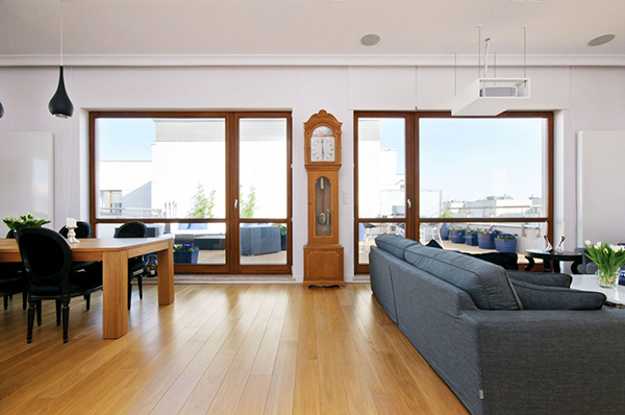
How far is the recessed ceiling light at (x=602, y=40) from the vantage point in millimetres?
4129

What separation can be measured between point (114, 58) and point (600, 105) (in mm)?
6580

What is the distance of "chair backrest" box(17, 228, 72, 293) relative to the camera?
2.56 m

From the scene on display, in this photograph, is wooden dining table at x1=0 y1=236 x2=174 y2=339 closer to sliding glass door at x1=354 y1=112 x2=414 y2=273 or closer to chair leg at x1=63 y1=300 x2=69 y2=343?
chair leg at x1=63 y1=300 x2=69 y2=343

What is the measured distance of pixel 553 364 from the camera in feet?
4.81

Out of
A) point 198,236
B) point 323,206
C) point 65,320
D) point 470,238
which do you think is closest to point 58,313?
point 65,320

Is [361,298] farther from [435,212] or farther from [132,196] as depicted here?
[132,196]

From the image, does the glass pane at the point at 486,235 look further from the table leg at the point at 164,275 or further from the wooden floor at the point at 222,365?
the table leg at the point at 164,275

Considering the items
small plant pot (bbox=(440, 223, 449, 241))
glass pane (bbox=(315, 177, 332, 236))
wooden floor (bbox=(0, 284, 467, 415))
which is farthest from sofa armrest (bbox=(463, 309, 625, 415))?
small plant pot (bbox=(440, 223, 449, 241))

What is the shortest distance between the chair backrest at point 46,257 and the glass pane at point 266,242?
244 cm

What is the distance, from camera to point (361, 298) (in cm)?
388

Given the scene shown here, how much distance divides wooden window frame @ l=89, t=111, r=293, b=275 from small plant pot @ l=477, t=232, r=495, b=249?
2683mm

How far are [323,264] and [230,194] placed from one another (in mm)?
1639

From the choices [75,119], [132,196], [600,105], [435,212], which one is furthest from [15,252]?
[600,105]

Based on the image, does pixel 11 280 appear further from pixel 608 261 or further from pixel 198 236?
pixel 608 261
